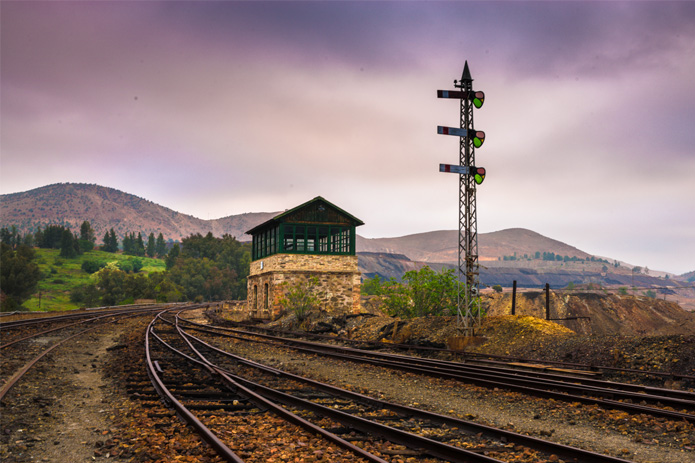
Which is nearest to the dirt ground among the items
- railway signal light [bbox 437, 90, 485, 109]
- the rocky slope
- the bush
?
railway signal light [bbox 437, 90, 485, 109]

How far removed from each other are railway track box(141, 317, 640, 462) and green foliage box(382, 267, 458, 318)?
53.4 feet

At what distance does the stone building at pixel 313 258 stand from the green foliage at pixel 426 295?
5178 mm

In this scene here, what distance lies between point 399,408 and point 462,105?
14519 mm

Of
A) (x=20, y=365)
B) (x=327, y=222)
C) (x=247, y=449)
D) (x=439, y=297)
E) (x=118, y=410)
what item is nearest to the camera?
(x=247, y=449)

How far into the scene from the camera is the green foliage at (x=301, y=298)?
29078mm

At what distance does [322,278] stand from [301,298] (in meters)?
3.22

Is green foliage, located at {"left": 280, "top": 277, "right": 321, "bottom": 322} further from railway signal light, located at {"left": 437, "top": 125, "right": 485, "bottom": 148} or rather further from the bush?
the bush

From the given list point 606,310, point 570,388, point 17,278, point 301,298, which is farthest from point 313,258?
point 17,278

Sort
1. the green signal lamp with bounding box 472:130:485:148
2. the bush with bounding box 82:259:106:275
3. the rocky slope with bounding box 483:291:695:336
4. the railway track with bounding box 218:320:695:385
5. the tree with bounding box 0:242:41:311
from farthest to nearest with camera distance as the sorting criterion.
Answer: the bush with bounding box 82:259:106:275 → the tree with bounding box 0:242:41:311 → the rocky slope with bounding box 483:291:695:336 → the green signal lamp with bounding box 472:130:485:148 → the railway track with bounding box 218:320:695:385

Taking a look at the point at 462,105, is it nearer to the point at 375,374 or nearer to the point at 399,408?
the point at 375,374

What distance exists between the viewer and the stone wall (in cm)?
3272

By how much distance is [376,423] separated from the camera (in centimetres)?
762

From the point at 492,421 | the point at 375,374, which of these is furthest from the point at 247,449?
the point at 375,374

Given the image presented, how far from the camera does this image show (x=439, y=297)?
92.6 ft
